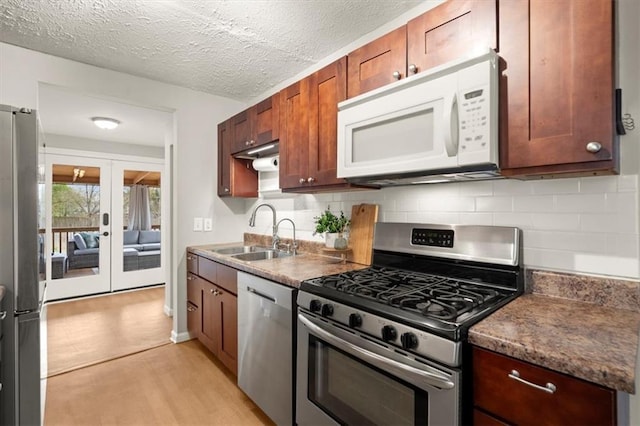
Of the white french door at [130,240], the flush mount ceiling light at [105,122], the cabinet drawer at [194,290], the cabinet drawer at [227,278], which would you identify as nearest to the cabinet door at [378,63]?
the cabinet drawer at [227,278]

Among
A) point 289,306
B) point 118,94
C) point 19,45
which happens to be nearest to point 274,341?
point 289,306

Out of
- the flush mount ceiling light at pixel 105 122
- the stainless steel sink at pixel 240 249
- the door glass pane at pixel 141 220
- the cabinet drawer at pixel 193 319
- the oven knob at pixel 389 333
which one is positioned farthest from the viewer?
the door glass pane at pixel 141 220

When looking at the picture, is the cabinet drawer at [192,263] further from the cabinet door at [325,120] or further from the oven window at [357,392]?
the oven window at [357,392]

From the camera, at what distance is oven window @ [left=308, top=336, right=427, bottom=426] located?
45.0 inches

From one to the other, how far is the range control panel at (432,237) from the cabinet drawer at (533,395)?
723 mm

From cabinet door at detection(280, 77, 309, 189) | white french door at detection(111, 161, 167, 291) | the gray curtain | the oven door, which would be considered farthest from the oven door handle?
the gray curtain

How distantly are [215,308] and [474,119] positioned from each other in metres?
2.17

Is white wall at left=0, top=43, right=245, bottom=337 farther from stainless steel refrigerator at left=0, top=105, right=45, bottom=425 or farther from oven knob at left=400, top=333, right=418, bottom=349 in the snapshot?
oven knob at left=400, top=333, right=418, bottom=349

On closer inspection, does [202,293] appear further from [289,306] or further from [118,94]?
[118,94]

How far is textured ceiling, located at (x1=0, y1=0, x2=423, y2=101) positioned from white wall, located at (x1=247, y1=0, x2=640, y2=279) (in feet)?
3.63

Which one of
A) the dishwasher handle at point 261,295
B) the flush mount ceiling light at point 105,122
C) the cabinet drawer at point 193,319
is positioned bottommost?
the cabinet drawer at point 193,319

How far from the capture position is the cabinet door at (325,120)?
1.88 meters

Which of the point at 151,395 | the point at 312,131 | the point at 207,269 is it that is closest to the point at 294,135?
the point at 312,131

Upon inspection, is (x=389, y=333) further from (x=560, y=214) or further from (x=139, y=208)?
(x=139, y=208)
